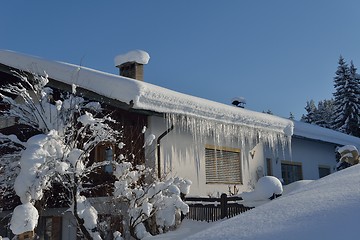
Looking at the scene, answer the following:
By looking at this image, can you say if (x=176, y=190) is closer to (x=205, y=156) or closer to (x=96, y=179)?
(x=96, y=179)

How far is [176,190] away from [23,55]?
20.4 ft

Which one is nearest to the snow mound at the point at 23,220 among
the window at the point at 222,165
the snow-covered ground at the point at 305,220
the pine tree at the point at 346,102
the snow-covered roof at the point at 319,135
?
the snow-covered ground at the point at 305,220

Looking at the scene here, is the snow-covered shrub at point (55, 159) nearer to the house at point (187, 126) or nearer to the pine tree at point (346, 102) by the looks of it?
the house at point (187, 126)

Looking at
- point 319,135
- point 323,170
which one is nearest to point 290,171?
point 319,135

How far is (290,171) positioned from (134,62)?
23.6 ft

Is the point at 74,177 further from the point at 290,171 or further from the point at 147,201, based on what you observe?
the point at 290,171

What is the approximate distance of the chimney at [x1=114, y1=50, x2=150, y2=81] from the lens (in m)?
12.0

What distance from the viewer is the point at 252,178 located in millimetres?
12797

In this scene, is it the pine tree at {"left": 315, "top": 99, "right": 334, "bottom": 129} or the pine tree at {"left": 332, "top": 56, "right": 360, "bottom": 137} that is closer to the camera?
the pine tree at {"left": 332, "top": 56, "right": 360, "bottom": 137}

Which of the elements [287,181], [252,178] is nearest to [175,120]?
[252,178]

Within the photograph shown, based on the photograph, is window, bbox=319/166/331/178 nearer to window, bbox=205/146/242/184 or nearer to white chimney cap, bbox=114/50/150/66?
window, bbox=205/146/242/184

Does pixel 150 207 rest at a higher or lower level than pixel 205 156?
lower

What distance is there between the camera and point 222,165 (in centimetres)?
1191

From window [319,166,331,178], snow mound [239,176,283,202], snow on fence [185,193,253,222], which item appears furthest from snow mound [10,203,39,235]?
window [319,166,331,178]
